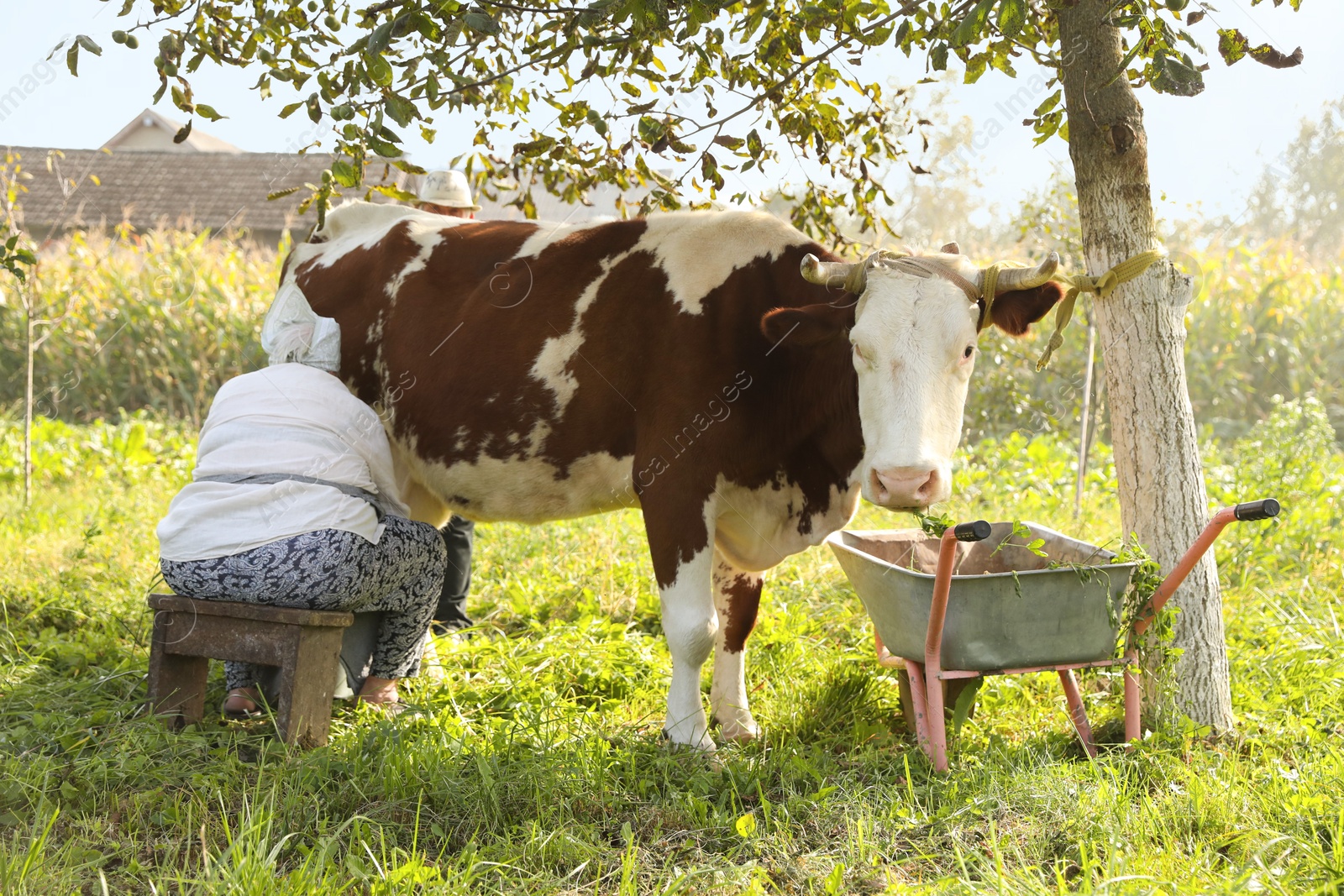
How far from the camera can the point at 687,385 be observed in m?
3.59

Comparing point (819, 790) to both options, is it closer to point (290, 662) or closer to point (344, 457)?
point (290, 662)

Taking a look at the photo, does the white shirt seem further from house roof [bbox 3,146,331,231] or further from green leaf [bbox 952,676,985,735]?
house roof [bbox 3,146,331,231]

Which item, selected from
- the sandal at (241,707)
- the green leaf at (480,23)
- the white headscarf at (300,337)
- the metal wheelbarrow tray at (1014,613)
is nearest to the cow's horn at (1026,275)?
the metal wheelbarrow tray at (1014,613)

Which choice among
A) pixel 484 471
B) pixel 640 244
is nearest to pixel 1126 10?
pixel 640 244

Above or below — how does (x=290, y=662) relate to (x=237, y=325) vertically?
below

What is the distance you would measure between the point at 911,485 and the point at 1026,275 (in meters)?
0.83

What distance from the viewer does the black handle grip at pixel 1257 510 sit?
2.77 meters

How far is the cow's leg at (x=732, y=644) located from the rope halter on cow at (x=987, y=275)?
4.13 ft

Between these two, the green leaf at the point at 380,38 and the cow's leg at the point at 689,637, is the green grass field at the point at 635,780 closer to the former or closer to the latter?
the cow's leg at the point at 689,637

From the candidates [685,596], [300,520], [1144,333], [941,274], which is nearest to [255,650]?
[300,520]

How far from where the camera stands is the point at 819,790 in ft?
9.84

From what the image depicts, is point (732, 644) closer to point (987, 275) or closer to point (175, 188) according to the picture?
point (987, 275)

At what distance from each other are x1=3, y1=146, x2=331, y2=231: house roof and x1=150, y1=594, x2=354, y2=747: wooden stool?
19694mm

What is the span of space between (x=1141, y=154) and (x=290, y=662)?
11.0ft
